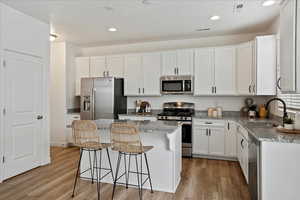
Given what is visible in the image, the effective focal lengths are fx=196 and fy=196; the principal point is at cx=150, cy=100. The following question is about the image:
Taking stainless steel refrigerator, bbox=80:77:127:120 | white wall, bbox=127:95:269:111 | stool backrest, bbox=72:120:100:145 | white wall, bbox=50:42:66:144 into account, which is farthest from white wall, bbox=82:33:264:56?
stool backrest, bbox=72:120:100:145

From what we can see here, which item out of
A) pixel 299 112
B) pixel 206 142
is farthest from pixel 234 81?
pixel 299 112

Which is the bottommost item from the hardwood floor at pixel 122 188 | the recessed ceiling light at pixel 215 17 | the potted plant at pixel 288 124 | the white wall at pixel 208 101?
the hardwood floor at pixel 122 188

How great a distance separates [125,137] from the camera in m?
2.39

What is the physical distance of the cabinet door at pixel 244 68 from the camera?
12.9 feet

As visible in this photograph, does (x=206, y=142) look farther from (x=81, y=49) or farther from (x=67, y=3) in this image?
(x=81, y=49)

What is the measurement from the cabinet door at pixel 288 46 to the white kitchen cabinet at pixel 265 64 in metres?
1.43

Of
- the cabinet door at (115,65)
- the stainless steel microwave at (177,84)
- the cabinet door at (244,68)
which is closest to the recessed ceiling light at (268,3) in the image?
the cabinet door at (244,68)

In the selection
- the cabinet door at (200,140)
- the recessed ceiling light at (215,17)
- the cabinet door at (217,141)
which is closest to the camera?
the recessed ceiling light at (215,17)

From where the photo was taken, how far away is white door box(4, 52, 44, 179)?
10.4 ft

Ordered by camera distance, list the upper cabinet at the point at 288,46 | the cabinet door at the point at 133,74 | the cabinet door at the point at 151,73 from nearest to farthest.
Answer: the upper cabinet at the point at 288,46 < the cabinet door at the point at 151,73 < the cabinet door at the point at 133,74

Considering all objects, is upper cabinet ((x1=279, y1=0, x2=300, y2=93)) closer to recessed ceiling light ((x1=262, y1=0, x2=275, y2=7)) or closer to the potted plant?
the potted plant

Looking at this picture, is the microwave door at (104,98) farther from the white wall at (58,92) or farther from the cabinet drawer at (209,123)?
the cabinet drawer at (209,123)

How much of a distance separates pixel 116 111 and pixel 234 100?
2.81m

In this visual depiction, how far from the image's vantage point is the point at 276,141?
191 cm
